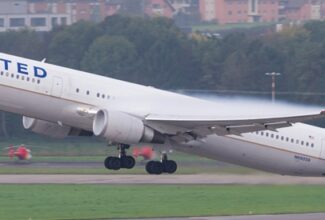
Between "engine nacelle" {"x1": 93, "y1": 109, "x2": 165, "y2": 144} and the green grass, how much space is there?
2.25 m

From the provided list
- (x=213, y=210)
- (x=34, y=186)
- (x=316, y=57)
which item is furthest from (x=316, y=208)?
(x=316, y=57)

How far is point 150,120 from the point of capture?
53156 millimetres

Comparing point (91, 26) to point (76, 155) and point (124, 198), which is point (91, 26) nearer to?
point (76, 155)

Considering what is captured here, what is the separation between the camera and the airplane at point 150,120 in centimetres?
5100

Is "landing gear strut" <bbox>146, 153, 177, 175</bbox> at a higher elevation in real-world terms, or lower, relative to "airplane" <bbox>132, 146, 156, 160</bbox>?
higher

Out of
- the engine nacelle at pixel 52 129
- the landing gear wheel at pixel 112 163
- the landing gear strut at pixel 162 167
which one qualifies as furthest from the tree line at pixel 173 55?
→ the engine nacelle at pixel 52 129

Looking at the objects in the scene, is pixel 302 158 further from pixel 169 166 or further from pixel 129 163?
pixel 129 163

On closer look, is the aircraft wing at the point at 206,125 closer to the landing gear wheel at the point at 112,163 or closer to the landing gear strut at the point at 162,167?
the landing gear strut at the point at 162,167

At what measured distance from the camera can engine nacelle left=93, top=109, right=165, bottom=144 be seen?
51.6 m

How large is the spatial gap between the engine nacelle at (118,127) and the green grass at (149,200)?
7.37ft

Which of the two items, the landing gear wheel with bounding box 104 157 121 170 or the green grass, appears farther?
the landing gear wheel with bounding box 104 157 121 170

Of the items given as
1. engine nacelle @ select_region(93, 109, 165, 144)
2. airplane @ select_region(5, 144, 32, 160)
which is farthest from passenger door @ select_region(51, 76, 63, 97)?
airplane @ select_region(5, 144, 32, 160)

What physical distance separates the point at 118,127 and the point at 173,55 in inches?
2271

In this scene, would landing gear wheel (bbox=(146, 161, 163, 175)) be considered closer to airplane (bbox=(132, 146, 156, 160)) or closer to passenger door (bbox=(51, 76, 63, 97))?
passenger door (bbox=(51, 76, 63, 97))
